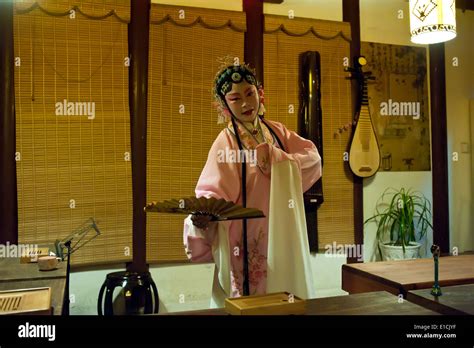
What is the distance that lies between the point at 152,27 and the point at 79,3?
599 mm

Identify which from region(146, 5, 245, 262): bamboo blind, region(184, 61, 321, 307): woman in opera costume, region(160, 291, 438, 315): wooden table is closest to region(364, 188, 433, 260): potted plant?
region(146, 5, 245, 262): bamboo blind

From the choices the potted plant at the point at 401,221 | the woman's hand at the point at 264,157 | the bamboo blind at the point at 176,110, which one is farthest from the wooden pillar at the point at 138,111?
the potted plant at the point at 401,221

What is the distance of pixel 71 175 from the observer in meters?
3.41

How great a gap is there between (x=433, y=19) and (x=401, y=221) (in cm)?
222

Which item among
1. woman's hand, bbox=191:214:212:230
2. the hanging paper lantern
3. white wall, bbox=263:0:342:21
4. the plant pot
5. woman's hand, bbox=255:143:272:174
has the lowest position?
the plant pot

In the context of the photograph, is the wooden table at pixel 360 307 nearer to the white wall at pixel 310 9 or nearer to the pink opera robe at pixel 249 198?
the pink opera robe at pixel 249 198

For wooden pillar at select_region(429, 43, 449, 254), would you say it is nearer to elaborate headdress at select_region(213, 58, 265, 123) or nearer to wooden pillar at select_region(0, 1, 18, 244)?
elaborate headdress at select_region(213, 58, 265, 123)

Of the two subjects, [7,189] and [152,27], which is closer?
[7,189]

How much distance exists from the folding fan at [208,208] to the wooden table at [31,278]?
0.65 m

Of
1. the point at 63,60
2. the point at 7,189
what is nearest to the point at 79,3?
the point at 63,60

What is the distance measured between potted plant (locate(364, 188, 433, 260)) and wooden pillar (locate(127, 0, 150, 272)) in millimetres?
2272

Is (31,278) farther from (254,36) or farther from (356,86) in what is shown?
(356,86)

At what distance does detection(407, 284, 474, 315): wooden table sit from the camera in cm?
130
